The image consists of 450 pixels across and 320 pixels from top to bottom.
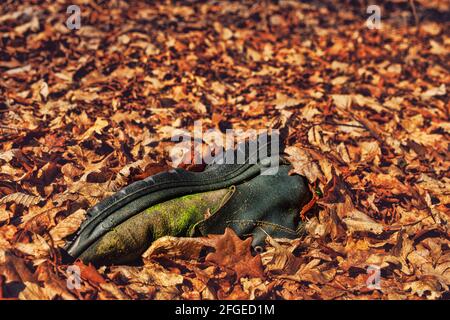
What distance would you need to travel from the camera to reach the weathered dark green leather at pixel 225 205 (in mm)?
2914

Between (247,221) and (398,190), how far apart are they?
1435 mm

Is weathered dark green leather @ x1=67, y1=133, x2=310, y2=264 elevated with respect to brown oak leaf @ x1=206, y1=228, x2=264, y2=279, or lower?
elevated

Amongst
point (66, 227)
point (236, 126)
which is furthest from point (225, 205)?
point (236, 126)

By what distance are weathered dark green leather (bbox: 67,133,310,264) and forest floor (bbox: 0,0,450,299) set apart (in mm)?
104

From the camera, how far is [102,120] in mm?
4430

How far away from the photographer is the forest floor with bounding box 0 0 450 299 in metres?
3.10

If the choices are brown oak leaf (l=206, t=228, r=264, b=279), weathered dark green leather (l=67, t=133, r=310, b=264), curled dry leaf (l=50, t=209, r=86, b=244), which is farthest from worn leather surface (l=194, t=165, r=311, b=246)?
curled dry leaf (l=50, t=209, r=86, b=244)

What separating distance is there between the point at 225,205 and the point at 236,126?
5.04ft

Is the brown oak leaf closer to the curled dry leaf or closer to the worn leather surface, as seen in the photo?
the worn leather surface

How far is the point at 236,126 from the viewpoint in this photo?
4645 mm

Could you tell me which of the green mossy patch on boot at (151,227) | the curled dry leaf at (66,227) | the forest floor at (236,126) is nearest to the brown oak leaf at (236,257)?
the forest floor at (236,126)

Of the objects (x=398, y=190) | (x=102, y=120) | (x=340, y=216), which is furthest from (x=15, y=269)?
(x=398, y=190)

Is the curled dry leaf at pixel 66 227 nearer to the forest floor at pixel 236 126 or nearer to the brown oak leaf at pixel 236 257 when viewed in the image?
the forest floor at pixel 236 126

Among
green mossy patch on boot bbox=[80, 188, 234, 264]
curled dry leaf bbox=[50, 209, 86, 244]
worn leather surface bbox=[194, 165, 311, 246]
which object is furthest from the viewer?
worn leather surface bbox=[194, 165, 311, 246]
